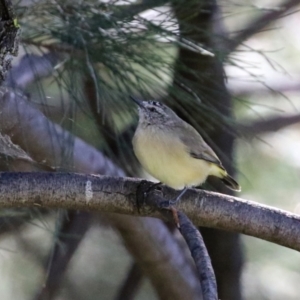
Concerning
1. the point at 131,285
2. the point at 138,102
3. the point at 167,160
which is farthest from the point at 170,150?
the point at 131,285

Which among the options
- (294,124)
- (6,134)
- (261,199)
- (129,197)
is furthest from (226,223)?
(261,199)

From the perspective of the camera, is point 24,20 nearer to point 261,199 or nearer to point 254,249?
point 261,199

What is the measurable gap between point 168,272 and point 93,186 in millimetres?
833

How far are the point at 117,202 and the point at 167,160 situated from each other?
1.32ft

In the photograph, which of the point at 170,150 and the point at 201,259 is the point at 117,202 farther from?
the point at 170,150

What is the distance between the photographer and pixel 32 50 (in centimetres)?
176

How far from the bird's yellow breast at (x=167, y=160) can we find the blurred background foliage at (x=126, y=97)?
63 millimetres

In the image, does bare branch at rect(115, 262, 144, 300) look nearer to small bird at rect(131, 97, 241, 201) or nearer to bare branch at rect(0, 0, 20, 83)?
small bird at rect(131, 97, 241, 201)

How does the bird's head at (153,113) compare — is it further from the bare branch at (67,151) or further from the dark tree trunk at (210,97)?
the bare branch at (67,151)

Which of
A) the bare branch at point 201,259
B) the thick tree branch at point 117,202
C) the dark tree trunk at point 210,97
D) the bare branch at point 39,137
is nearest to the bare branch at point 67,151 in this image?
the bare branch at point 39,137

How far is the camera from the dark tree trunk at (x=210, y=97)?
1.75m

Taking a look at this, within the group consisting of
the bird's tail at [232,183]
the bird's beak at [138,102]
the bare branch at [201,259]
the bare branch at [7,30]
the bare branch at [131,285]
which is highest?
the bare branch at [7,30]

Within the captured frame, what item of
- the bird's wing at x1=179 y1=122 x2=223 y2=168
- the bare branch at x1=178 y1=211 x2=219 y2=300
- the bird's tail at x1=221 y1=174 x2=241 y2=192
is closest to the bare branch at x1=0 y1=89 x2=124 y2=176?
the bird's wing at x1=179 y1=122 x2=223 y2=168

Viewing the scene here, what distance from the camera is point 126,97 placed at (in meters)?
1.72
